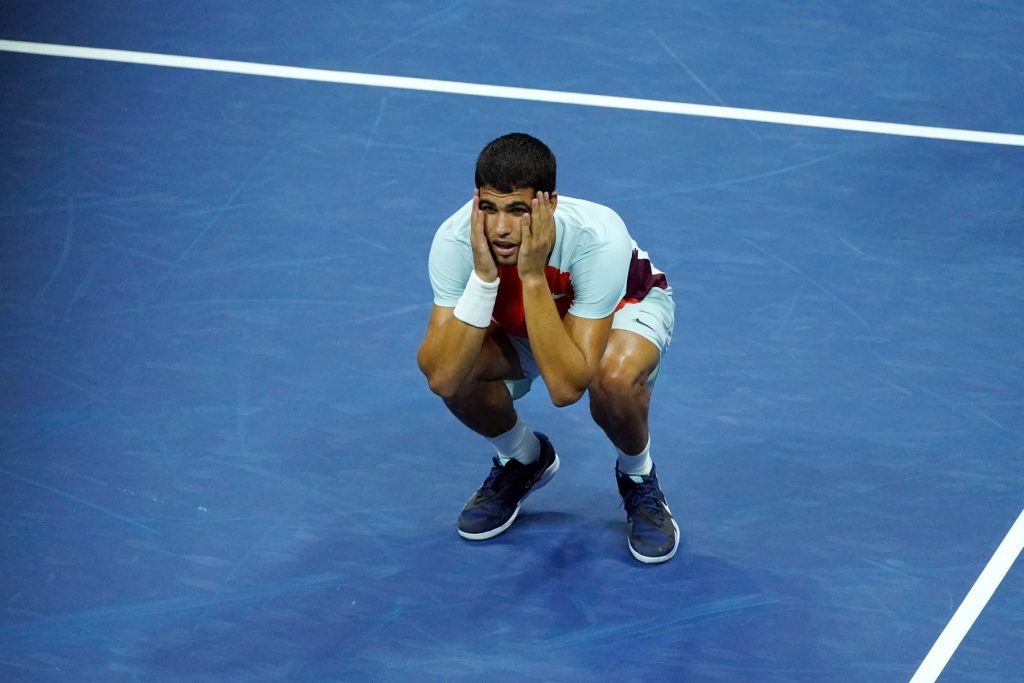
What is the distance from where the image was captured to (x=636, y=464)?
191 inches

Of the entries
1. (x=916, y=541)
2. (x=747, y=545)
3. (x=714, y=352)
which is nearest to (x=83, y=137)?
(x=714, y=352)

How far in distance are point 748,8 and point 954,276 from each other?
7.91 ft

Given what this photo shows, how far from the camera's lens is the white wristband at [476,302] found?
14.4ft

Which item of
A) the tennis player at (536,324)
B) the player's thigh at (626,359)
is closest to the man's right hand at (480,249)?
the tennis player at (536,324)

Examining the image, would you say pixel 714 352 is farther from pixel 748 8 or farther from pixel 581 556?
pixel 748 8

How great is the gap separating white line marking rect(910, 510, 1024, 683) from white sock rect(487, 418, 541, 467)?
1.46 m

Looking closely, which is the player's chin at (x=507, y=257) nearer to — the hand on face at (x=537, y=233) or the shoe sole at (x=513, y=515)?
the hand on face at (x=537, y=233)

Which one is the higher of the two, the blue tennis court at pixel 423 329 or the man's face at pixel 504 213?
the man's face at pixel 504 213

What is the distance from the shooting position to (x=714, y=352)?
18.5 feet

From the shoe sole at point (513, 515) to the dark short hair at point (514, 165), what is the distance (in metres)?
1.22

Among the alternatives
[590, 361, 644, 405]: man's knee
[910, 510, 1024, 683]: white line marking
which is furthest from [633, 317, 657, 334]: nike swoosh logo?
[910, 510, 1024, 683]: white line marking

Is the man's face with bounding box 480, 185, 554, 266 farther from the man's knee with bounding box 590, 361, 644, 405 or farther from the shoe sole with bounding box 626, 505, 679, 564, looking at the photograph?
the shoe sole with bounding box 626, 505, 679, 564

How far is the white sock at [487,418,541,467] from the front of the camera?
487cm

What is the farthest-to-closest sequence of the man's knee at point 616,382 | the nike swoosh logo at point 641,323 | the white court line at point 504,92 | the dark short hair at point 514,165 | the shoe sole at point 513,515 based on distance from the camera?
1. the white court line at point 504,92
2. the shoe sole at point 513,515
3. the nike swoosh logo at point 641,323
4. the man's knee at point 616,382
5. the dark short hair at point 514,165
